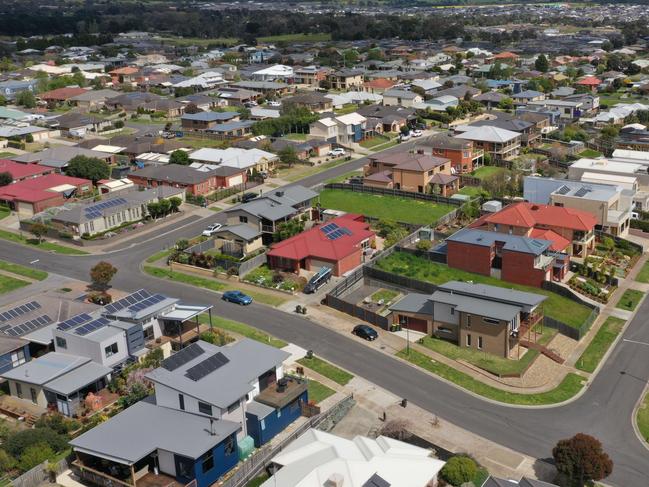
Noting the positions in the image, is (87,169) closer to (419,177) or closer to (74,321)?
(419,177)

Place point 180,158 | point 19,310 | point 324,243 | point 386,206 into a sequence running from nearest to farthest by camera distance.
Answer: point 19,310
point 324,243
point 386,206
point 180,158

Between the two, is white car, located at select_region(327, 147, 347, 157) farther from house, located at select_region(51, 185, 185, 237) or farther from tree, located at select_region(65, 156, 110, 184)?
tree, located at select_region(65, 156, 110, 184)

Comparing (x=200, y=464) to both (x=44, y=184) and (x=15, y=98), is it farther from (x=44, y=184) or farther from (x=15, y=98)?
(x=15, y=98)

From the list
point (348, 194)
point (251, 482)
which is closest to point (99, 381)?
point (251, 482)

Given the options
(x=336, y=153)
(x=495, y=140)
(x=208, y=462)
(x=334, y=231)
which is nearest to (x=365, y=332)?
(x=334, y=231)

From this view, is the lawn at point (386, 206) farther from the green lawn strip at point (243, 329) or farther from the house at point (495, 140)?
the green lawn strip at point (243, 329)

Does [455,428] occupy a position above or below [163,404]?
A: below

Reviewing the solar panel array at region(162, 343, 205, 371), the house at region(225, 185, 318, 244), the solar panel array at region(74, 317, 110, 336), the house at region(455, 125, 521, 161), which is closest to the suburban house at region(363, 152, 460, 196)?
the house at region(455, 125, 521, 161)
